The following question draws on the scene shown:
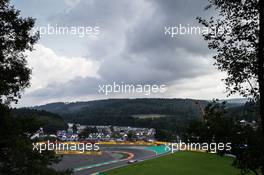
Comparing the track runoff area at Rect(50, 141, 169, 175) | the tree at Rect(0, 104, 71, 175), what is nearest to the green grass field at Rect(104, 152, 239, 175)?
the track runoff area at Rect(50, 141, 169, 175)

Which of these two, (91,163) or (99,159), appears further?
(99,159)

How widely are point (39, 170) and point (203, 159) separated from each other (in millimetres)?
53860

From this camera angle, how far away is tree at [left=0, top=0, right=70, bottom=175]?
13773mm

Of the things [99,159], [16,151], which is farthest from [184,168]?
[16,151]

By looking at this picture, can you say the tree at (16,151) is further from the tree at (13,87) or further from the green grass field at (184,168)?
the green grass field at (184,168)

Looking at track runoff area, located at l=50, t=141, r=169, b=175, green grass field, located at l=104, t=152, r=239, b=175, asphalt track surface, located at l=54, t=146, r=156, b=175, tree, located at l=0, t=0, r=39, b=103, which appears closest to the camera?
tree, located at l=0, t=0, r=39, b=103

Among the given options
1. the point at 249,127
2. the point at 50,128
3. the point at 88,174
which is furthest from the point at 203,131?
the point at 50,128

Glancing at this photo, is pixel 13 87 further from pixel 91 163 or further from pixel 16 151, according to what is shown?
pixel 91 163

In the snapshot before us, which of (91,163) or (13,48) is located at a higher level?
(13,48)

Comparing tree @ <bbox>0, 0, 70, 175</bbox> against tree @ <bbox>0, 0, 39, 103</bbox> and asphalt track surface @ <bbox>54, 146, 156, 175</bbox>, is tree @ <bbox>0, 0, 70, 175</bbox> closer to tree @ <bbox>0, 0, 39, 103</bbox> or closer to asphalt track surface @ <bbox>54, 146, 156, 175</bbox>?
tree @ <bbox>0, 0, 39, 103</bbox>

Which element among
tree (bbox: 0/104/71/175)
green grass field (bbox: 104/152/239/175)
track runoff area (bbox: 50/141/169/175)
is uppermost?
tree (bbox: 0/104/71/175)

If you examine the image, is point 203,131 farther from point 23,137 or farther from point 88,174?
point 88,174

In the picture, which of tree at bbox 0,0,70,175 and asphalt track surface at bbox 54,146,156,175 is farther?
asphalt track surface at bbox 54,146,156,175

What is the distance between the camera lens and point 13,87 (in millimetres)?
14047
